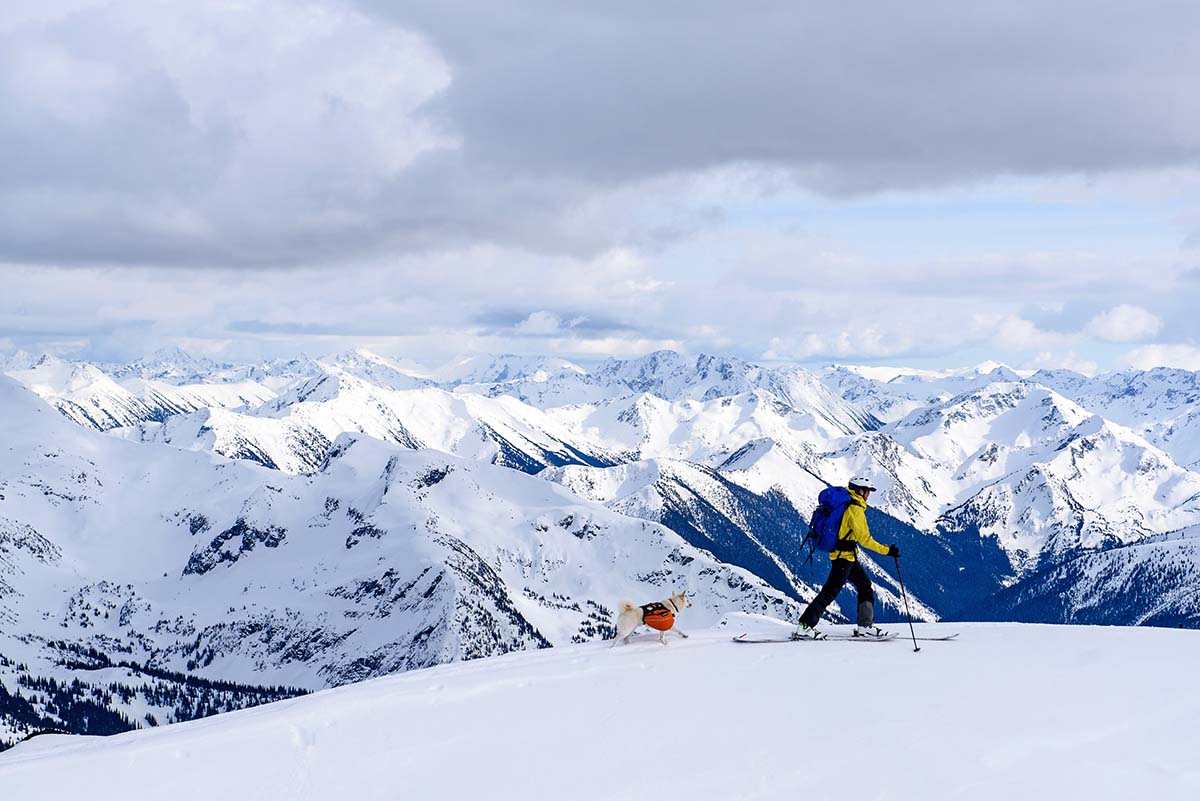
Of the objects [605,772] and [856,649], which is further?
[856,649]

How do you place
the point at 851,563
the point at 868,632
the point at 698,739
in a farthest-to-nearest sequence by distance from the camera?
the point at 868,632
the point at 851,563
the point at 698,739

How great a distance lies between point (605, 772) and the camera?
47.2ft

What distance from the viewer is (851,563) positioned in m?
22.6

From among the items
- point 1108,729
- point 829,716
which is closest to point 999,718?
point 1108,729

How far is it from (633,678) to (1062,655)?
31.1 feet

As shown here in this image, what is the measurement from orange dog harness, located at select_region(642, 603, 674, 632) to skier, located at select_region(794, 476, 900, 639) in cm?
329

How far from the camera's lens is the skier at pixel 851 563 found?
22.6 metres

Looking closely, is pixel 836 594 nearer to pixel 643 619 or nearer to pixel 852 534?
pixel 852 534

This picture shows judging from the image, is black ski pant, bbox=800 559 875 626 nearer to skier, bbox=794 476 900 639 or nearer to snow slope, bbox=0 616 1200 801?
skier, bbox=794 476 900 639

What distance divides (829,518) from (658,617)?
5.07 meters

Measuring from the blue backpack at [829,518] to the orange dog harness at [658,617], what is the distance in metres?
4.18

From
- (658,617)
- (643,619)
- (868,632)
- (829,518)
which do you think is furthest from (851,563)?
(643,619)

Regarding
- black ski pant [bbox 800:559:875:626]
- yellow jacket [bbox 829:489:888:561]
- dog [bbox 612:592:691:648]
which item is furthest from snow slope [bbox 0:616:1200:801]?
yellow jacket [bbox 829:489:888:561]

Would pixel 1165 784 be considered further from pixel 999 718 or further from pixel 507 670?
pixel 507 670
